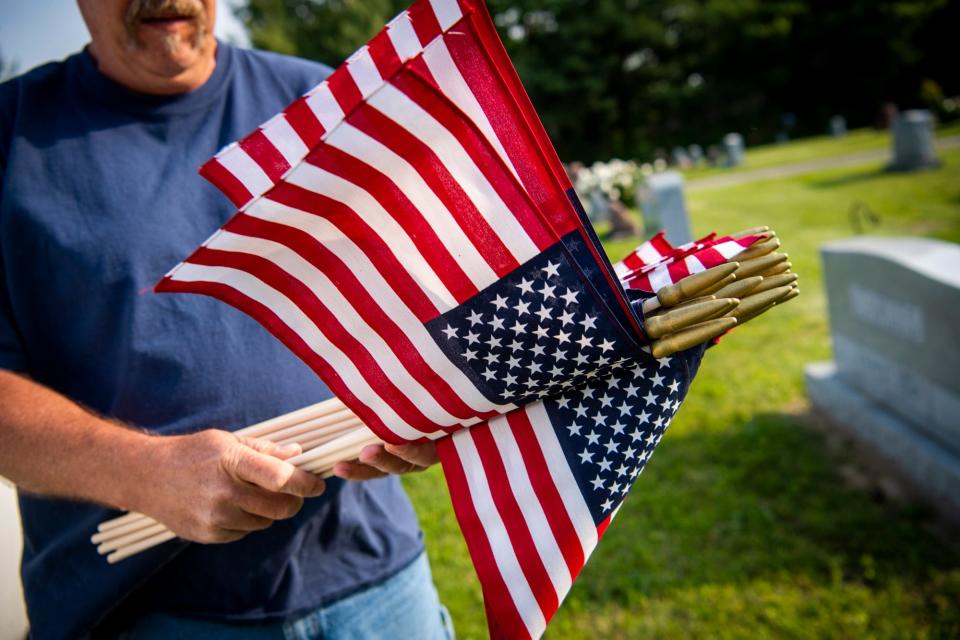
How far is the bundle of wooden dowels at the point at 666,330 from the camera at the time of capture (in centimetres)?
102

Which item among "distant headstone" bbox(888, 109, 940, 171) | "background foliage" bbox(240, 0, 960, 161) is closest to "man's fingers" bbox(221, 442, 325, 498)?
"distant headstone" bbox(888, 109, 940, 171)

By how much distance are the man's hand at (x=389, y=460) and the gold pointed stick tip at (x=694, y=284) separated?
0.53m

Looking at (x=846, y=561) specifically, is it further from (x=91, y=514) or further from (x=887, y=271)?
(x=91, y=514)

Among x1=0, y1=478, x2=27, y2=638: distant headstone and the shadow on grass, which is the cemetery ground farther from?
x1=0, y1=478, x2=27, y2=638: distant headstone

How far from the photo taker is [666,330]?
1.01m

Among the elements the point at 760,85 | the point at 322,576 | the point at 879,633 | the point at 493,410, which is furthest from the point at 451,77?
the point at 760,85

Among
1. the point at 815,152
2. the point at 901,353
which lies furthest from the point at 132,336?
the point at 815,152

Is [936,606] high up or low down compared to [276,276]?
down

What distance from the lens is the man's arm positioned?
121 cm

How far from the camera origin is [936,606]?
122 inches

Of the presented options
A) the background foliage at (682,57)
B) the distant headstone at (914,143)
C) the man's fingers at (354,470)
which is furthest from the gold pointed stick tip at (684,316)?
the background foliage at (682,57)

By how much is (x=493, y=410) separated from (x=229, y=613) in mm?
837

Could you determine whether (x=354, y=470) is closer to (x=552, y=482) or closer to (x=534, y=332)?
(x=552, y=482)

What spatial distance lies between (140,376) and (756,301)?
4.08 ft
